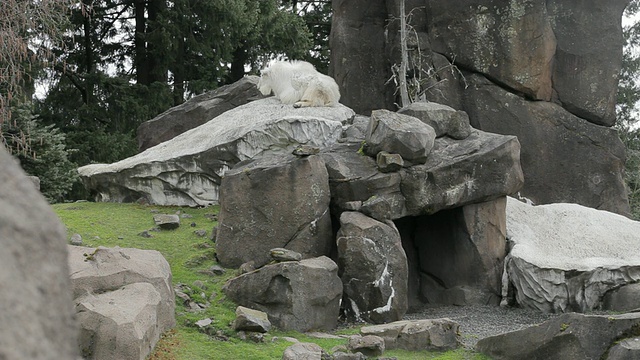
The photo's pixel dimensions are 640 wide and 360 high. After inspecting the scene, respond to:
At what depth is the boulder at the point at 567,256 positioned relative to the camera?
1195 centimetres

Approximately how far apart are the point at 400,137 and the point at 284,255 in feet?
9.76

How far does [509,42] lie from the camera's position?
58.3ft

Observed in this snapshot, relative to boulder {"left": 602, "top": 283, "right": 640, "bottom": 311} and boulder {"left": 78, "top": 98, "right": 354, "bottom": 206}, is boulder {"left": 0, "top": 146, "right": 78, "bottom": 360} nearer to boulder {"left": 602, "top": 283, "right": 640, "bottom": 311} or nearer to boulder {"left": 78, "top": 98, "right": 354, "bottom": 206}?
boulder {"left": 602, "top": 283, "right": 640, "bottom": 311}

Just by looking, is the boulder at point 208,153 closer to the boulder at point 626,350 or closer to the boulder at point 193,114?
the boulder at point 193,114

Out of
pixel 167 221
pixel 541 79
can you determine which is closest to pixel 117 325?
pixel 167 221

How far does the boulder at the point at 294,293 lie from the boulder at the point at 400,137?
9.27ft

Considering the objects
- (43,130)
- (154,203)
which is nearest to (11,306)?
(154,203)

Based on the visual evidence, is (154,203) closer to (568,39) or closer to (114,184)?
(114,184)

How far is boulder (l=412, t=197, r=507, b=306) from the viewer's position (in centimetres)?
1305

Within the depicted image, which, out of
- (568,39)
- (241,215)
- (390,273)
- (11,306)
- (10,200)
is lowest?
(390,273)

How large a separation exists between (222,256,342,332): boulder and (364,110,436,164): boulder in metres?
2.82

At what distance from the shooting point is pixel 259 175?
11820 mm

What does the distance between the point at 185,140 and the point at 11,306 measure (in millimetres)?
14078

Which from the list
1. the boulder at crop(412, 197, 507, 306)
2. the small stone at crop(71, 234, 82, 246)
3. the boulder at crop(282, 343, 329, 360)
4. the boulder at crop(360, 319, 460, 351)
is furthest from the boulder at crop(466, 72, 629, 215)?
the boulder at crop(282, 343, 329, 360)
